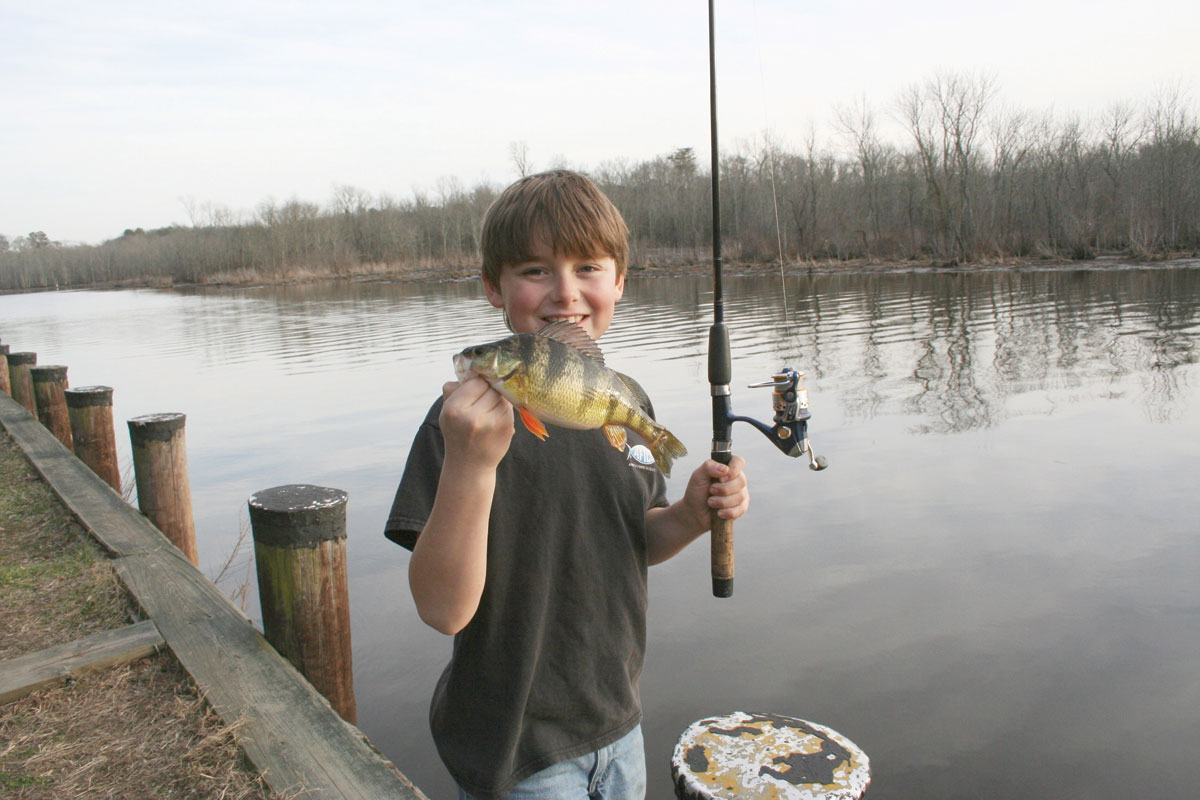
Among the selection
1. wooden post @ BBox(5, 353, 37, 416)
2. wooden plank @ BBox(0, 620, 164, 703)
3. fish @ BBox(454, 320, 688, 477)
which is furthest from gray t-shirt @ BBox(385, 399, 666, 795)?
wooden post @ BBox(5, 353, 37, 416)

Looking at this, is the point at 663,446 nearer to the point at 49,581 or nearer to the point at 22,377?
the point at 49,581

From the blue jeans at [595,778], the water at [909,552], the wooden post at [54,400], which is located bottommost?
the water at [909,552]

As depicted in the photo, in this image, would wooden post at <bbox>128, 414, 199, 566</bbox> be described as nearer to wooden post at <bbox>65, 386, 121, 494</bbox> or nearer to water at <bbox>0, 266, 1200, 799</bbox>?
water at <bbox>0, 266, 1200, 799</bbox>

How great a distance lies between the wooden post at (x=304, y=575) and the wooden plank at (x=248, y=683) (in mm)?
120

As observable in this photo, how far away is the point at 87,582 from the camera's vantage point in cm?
395

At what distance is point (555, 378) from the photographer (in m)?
1.63

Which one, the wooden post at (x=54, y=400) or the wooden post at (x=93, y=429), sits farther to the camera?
the wooden post at (x=54, y=400)

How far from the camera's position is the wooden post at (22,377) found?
380 inches

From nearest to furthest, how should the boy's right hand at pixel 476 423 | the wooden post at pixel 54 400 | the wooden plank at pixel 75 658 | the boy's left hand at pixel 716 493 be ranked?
the boy's right hand at pixel 476 423, the boy's left hand at pixel 716 493, the wooden plank at pixel 75 658, the wooden post at pixel 54 400

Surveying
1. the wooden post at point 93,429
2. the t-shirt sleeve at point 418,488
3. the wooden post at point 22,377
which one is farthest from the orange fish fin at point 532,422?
the wooden post at point 22,377

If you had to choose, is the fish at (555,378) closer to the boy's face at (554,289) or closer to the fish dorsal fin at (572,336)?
the fish dorsal fin at (572,336)

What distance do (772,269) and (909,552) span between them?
38.3m

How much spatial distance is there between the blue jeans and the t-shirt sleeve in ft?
2.08

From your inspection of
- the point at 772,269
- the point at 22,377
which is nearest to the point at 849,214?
the point at 772,269
